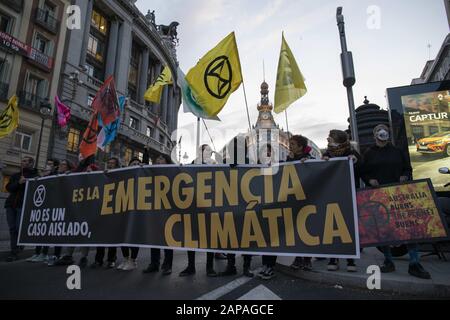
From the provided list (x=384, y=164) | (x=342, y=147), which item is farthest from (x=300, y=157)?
(x=384, y=164)

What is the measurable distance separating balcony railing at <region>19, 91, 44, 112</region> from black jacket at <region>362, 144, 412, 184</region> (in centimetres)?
2295

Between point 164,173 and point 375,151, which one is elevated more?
point 375,151

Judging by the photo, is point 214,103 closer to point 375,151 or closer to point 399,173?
point 375,151

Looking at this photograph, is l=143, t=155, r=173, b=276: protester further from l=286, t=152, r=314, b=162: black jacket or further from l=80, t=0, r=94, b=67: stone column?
l=80, t=0, r=94, b=67: stone column

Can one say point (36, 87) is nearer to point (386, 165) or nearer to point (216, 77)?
point (216, 77)

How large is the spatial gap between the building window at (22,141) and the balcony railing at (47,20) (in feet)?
28.2

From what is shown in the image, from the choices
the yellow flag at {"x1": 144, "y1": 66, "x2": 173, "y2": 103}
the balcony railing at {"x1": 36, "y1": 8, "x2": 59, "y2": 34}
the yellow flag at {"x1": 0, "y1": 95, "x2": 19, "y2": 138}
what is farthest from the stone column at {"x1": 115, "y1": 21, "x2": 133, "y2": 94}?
the yellow flag at {"x1": 0, "y1": 95, "x2": 19, "y2": 138}
